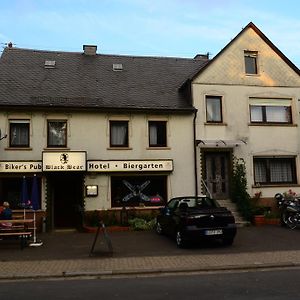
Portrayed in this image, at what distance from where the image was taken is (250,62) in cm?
2230

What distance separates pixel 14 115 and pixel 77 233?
19.6 feet

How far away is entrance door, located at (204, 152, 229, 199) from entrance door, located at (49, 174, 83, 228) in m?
6.13

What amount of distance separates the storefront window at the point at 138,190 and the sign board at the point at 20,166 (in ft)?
11.1

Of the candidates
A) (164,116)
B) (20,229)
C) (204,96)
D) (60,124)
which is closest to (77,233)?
(20,229)

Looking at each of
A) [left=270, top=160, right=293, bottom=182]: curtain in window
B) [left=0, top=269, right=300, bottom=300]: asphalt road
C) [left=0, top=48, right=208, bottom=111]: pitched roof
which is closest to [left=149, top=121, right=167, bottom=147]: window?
[left=0, top=48, right=208, bottom=111]: pitched roof

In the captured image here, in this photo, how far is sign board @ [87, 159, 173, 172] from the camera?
63.9 feet

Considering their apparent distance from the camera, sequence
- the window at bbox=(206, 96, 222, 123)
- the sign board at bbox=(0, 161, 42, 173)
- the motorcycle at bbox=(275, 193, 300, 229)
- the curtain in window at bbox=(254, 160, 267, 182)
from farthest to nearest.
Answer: the curtain in window at bbox=(254, 160, 267, 182) < the window at bbox=(206, 96, 222, 123) < the sign board at bbox=(0, 161, 42, 173) < the motorcycle at bbox=(275, 193, 300, 229)

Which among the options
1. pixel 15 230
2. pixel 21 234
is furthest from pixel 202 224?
pixel 15 230

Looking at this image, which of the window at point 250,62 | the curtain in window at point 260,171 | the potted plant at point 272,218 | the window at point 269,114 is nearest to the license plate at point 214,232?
the potted plant at point 272,218

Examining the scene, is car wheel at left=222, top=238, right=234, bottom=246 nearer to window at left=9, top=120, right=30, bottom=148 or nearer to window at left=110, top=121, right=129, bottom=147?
window at left=110, top=121, right=129, bottom=147

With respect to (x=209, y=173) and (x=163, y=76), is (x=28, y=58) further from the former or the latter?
(x=209, y=173)

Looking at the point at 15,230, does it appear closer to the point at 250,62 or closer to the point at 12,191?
the point at 12,191

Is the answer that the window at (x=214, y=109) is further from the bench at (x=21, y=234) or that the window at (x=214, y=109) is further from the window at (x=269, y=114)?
the bench at (x=21, y=234)

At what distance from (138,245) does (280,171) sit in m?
10.4
